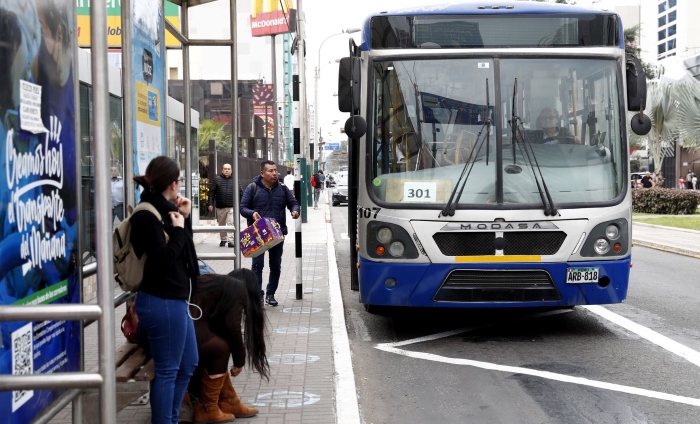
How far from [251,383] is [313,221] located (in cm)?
2423

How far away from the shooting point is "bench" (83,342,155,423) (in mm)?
4727

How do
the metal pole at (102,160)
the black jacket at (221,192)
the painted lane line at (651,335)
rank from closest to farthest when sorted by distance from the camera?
the metal pole at (102,160)
the painted lane line at (651,335)
the black jacket at (221,192)

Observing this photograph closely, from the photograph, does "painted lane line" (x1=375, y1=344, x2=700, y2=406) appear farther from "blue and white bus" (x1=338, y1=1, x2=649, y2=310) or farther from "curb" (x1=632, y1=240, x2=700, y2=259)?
"curb" (x1=632, y1=240, x2=700, y2=259)

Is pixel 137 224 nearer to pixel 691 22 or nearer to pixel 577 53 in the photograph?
pixel 577 53

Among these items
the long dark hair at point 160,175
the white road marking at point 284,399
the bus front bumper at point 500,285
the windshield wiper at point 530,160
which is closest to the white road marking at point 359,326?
the bus front bumper at point 500,285

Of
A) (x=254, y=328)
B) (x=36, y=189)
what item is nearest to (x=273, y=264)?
(x=254, y=328)

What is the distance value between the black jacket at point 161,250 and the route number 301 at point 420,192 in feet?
13.4

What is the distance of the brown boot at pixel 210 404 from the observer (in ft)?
18.7

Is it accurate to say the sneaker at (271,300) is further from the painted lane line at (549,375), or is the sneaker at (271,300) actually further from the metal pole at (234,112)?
the metal pole at (234,112)

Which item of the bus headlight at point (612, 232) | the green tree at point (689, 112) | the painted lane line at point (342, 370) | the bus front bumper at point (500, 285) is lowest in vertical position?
the painted lane line at point (342, 370)

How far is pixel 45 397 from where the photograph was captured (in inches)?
162

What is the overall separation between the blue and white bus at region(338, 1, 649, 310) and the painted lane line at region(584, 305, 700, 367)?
0.72 m

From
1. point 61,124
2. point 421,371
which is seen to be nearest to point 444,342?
point 421,371

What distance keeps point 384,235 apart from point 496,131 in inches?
59.7
